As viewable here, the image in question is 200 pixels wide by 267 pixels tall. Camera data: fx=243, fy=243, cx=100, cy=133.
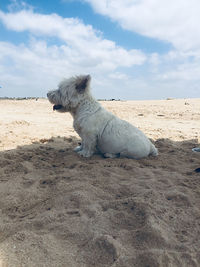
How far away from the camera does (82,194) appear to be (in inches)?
144

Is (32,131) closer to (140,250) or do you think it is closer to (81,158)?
(81,158)

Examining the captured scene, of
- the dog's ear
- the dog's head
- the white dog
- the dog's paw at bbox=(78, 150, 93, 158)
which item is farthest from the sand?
the dog's ear

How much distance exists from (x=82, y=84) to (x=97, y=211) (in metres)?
3.48

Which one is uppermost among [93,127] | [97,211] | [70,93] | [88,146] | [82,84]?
[82,84]

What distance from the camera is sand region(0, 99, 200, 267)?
242 centimetres

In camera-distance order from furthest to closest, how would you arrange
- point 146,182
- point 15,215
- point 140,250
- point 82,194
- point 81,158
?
point 81,158
point 146,182
point 82,194
point 15,215
point 140,250

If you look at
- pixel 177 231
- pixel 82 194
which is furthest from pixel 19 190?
pixel 177 231

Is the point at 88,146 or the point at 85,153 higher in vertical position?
the point at 88,146

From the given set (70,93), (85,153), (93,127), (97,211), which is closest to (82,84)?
(70,93)

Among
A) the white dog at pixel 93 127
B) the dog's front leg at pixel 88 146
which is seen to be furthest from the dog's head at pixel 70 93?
the dog's front leg at pixel 88 146

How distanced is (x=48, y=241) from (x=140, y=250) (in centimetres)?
97

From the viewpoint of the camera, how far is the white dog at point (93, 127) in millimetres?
5929

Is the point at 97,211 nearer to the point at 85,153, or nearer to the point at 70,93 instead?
the point at 85,153

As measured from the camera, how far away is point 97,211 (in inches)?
126
